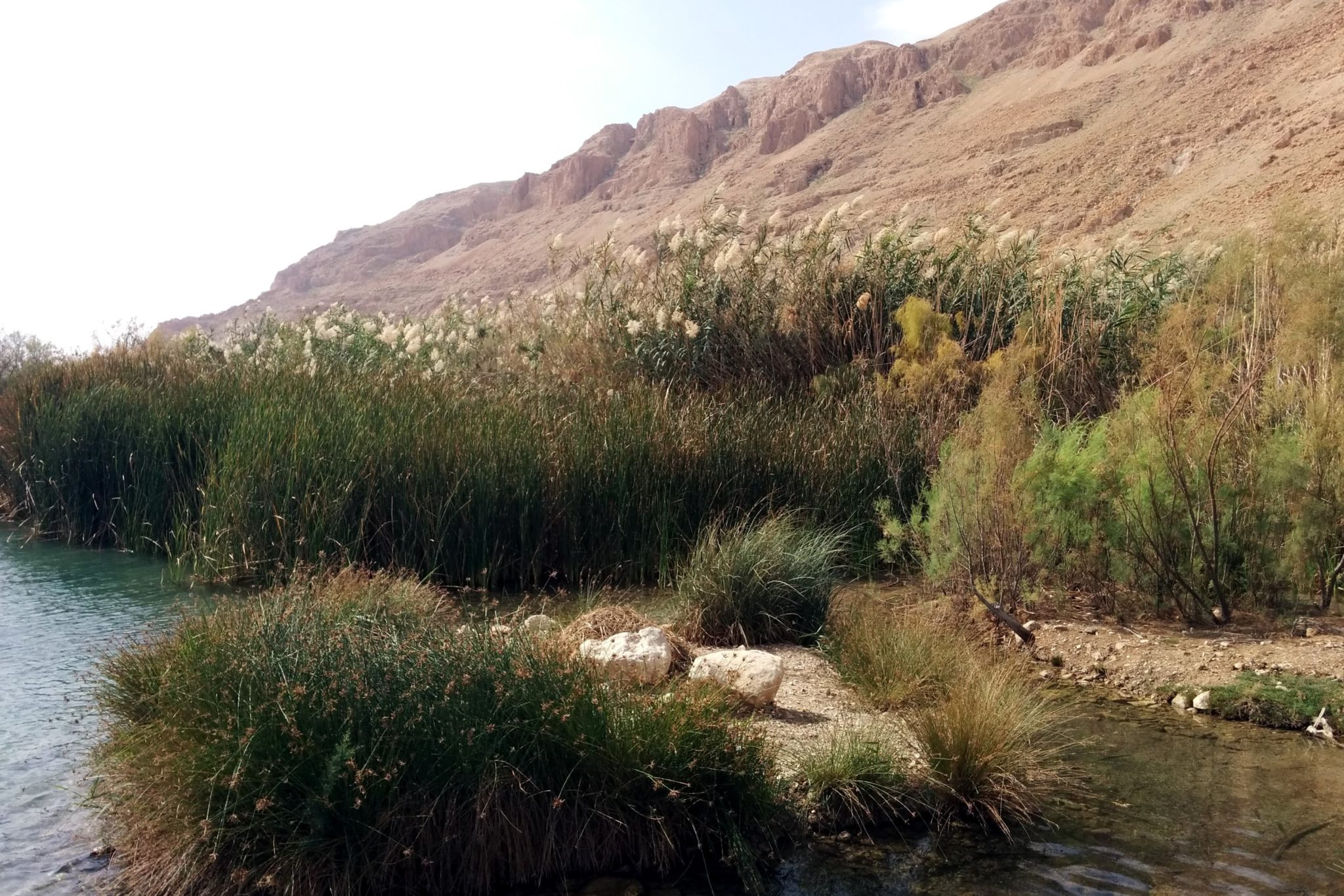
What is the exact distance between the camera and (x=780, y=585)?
24.8ft

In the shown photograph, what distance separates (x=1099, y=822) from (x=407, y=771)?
300 cm

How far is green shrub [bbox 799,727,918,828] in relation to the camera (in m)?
4.89

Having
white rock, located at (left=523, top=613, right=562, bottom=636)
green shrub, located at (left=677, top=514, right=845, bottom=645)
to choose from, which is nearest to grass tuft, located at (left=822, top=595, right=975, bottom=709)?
green shrub, located at (left=677, top=514, right=845, bottom=645)

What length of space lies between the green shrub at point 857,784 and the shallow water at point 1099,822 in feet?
0.51

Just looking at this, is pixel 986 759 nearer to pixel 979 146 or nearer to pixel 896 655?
pixel 896 655

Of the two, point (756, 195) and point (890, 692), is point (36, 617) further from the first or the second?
point (756, 195)

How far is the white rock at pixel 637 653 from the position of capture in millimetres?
5883

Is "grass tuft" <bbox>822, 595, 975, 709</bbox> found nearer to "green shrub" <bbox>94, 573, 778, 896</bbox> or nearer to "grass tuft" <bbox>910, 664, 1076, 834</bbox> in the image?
"grass tuft" <bbox>910, 664, 1076, 834</bbox>

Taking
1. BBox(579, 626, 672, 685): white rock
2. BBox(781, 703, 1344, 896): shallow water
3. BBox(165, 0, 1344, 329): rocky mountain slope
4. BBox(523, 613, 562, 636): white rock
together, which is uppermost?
BBox(165, 0, 1344, 329): rocky mountain slope

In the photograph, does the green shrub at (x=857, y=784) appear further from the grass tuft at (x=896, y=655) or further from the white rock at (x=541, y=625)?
the white rock at (x=541, y=625)

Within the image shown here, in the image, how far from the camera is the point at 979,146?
53.0 m

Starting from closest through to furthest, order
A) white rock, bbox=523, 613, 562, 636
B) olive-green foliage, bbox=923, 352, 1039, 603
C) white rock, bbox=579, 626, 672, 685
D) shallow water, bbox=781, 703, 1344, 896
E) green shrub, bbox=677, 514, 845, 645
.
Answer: shallow water, bbox=781, 703, 1344, 896
white rock, bbox=523, 613, 562, 636
white rock, bbox=579, 626, 672, 685
green shrub, bbox=677, 514, 845, 645
olive-green foliage, bbox=923, 352, 1039, 603

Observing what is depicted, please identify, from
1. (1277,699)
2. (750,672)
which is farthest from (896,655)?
(1277,699)

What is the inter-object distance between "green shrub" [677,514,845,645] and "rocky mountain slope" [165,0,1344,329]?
19303mm
